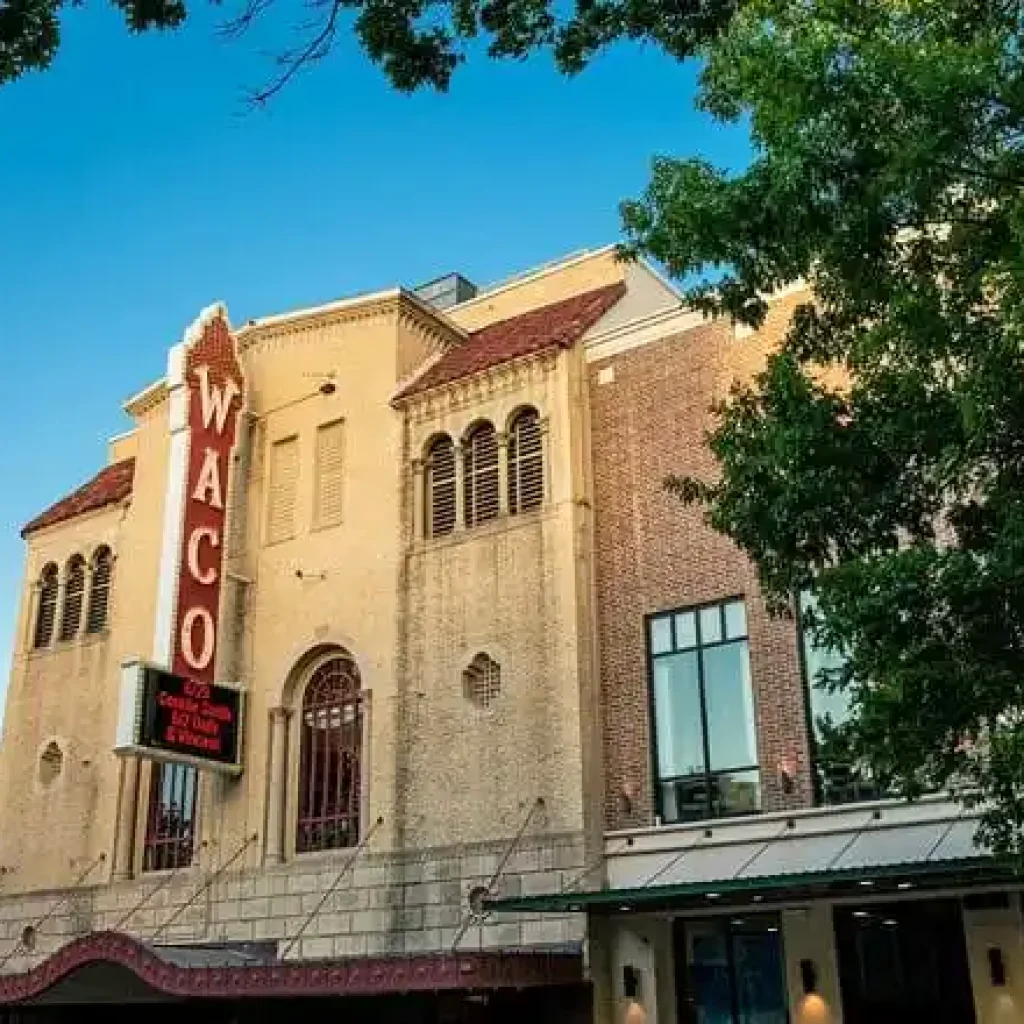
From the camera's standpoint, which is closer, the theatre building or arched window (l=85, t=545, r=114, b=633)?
the theatre building

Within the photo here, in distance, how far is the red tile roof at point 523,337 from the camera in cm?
2297

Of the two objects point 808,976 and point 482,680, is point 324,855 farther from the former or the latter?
point 808,976

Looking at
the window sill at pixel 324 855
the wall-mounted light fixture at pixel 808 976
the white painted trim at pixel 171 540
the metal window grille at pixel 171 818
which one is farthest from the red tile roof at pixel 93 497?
the wall-mounted light fixture at pixel 808 976

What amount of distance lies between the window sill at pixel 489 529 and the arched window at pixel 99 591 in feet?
27.0

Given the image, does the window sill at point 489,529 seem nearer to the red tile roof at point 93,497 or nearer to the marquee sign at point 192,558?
the marquee sign at point 192,558

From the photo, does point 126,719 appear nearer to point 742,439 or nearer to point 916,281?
point 742,439

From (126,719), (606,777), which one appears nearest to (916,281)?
(606,777)

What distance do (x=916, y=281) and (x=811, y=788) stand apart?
30.1 ft

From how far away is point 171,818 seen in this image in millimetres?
24234

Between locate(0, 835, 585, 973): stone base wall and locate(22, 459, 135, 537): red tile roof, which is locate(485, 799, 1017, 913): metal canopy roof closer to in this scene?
locate(0, 835, 585, 973): stone base wall

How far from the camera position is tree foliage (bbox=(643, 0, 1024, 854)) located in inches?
368

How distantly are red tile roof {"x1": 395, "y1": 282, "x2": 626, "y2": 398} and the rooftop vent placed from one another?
583cm

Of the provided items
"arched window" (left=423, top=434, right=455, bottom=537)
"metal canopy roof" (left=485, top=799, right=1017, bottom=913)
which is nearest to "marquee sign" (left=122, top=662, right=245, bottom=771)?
"arched window" (left=423, top=434, right=455, bottom=537)

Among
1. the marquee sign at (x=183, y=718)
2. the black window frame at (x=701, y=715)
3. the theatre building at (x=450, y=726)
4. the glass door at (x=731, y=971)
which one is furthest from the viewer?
the marquee sign at (x=183, y=718)
